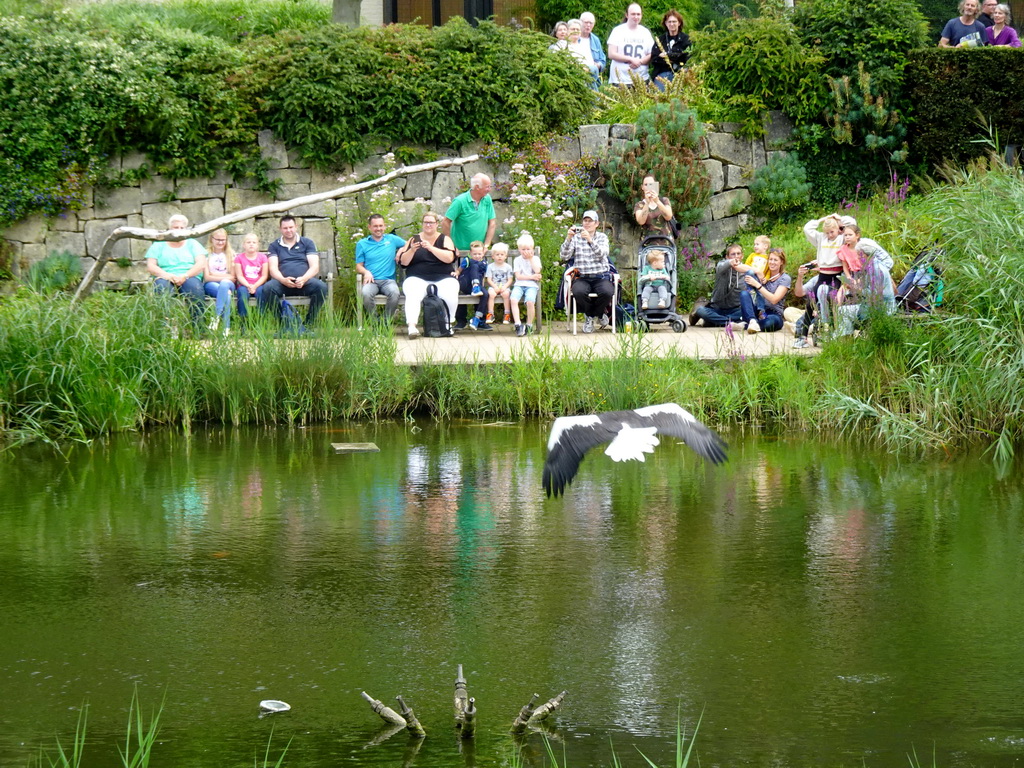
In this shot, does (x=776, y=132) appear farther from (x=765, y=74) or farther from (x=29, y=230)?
(x=29, y=230)

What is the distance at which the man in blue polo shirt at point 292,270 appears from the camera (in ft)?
42.7

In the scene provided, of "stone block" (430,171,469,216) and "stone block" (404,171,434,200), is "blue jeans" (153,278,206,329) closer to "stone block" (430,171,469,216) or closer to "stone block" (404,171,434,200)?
"stone block" (404,171,434,200)

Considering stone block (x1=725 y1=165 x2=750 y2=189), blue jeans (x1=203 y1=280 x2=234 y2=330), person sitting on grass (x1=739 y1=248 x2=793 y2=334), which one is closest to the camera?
blue jeans (x1=203 y1=280 x2=234 y2=330)

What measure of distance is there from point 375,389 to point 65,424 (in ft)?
7.35

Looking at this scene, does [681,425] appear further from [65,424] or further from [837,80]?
[837,80]

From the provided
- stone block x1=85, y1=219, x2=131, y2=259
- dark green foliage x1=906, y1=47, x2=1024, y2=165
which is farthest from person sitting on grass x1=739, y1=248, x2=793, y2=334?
stone block x1=85, y1=219, x2=131, y2=259

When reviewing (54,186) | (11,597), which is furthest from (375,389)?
(54,186)

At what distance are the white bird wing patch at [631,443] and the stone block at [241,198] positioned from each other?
8535mm

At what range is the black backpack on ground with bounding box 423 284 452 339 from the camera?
12.7 meters

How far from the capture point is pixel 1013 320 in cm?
968

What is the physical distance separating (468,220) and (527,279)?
40.3 inches

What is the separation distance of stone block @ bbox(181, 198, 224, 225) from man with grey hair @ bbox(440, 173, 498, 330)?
2.69 m

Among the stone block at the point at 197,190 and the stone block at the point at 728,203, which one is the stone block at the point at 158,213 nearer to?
the stone block at the point at 197,190

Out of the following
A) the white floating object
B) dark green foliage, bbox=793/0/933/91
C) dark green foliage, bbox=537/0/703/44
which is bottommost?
the white floating object
